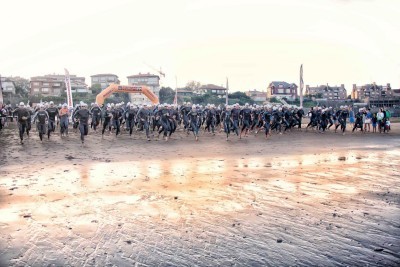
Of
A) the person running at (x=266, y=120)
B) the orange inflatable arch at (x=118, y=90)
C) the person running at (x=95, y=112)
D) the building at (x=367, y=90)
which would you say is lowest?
the person running at (x=266, y=120)

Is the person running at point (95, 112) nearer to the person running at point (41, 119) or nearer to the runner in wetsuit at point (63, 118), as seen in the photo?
the runner in wetsuit at point (63, 118)

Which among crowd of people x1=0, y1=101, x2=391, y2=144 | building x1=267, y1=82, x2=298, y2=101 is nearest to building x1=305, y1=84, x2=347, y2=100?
building x1=267, y1=82, x2=298, y2=101

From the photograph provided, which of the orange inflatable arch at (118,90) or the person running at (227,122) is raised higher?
the orange inflatable arch at (118,90)

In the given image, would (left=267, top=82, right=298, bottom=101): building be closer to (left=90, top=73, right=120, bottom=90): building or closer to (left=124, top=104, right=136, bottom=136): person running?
(left=90, top=73, right=120, bottom=90): building

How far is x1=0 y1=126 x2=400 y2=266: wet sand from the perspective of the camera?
4.49 m

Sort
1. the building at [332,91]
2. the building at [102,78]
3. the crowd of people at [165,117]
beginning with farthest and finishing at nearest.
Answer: the building at [332,91], the building at [102,78], the crowd of people at [165,117]

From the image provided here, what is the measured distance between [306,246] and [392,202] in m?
3.09

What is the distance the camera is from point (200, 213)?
6148 millimetres

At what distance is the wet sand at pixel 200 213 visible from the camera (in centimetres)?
449

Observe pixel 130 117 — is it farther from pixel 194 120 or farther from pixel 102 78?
pixel 102 78

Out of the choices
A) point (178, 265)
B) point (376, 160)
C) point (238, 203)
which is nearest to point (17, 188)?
point (238, 203)

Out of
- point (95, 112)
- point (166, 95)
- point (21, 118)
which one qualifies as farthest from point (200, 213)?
point (166, 95)

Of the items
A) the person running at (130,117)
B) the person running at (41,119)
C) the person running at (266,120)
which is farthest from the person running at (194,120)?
the person running at (41,119)

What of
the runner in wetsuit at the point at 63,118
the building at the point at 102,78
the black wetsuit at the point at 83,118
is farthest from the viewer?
the building at the point at 102,78
